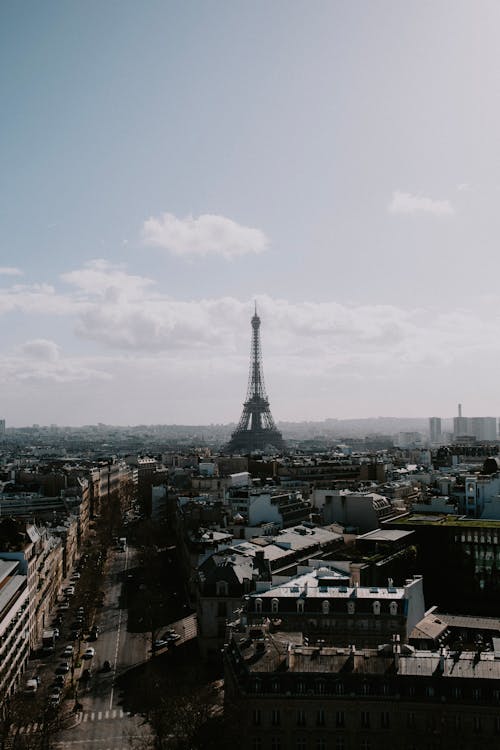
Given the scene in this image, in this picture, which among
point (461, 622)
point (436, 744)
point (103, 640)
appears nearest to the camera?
point (436, 744)

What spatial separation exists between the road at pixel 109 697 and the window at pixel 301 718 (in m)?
10.8

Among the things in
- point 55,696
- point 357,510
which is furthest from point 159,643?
point 357,510

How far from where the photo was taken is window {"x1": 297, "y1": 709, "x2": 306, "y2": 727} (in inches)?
1633

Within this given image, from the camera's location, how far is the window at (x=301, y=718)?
136ft

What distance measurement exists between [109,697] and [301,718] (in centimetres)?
1845

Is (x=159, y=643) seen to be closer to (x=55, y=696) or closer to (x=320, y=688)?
(x=55, y=696)

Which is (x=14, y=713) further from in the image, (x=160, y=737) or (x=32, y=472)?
(x=32, y=472)

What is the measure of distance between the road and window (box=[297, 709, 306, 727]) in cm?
1084

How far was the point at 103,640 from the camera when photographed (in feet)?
223

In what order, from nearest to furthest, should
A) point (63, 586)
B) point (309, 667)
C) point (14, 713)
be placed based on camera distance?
1. point (309, 667)
2. point (14, 713)
3. point (63, 586)

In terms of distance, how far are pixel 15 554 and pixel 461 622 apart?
3751cm

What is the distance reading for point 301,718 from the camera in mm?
41500

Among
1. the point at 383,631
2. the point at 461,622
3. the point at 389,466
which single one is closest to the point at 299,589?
the point at 383,631

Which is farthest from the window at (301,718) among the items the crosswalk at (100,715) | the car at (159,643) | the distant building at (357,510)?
the distant building at (357,510)
